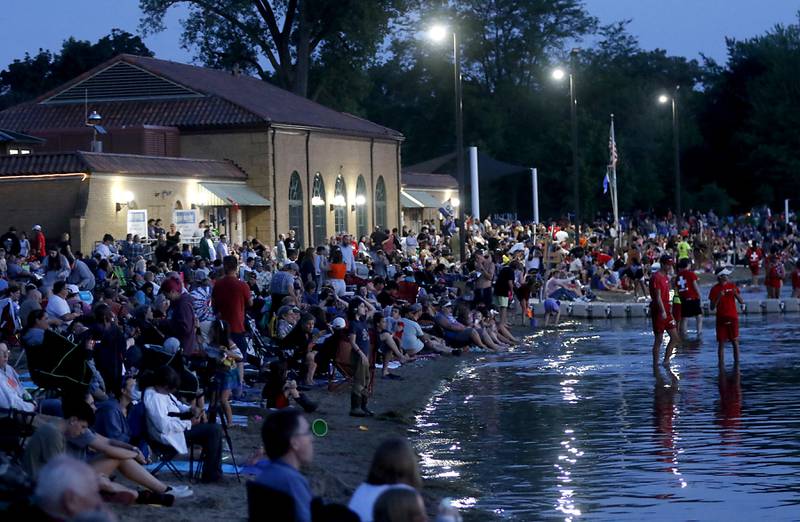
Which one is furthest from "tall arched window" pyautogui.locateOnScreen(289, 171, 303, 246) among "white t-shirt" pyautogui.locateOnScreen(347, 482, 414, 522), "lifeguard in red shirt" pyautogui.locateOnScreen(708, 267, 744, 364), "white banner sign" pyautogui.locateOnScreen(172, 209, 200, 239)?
"white t-shirt" pyautogui.locateOnScreen(347, 482, 414, 522)

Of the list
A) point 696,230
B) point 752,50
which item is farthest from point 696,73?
point 696,230

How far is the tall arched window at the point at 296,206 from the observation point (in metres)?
50.7

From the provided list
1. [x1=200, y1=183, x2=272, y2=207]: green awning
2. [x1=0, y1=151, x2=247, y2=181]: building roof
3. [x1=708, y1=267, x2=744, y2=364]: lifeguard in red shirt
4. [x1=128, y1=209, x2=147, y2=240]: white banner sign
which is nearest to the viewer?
[x1=708, y1=267, x2=744, y2=364]: lifeguard in red shirt

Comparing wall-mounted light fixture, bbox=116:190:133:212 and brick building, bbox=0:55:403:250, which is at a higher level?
brick building, bbox=0:55:403:250

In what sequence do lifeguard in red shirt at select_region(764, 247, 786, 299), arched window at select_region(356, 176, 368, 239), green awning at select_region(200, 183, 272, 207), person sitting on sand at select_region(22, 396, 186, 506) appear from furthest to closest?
arched window at select_region(356, 176, 368, 239), green awning at select_region(200, 183, 272, 207), lifeguard in red shirt at select_region(764, 247, 786, 299), person sitting on sand at select_region(22, 396, 186, 506)

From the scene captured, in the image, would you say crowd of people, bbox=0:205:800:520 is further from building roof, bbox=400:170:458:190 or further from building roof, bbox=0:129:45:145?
building roof, bbox=400:170:458:190

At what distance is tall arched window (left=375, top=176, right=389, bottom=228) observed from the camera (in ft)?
196

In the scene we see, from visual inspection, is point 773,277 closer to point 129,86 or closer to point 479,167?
point 479,167

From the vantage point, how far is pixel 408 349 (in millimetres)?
26859

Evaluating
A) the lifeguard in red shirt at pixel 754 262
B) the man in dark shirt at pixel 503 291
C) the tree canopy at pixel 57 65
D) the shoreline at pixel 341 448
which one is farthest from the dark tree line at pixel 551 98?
the shoreline at pixel 341 448

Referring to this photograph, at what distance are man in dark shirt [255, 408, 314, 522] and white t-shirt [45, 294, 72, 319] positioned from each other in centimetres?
1343

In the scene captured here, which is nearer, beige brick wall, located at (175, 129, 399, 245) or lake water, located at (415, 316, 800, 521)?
lake water, located at (415, 316, 800, 521)

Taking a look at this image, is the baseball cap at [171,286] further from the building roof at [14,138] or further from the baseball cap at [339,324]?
the building roof at [14,138]

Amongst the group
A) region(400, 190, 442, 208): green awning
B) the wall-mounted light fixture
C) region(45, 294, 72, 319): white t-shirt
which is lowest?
region(45, 294, 72, 319): white t-shirt
